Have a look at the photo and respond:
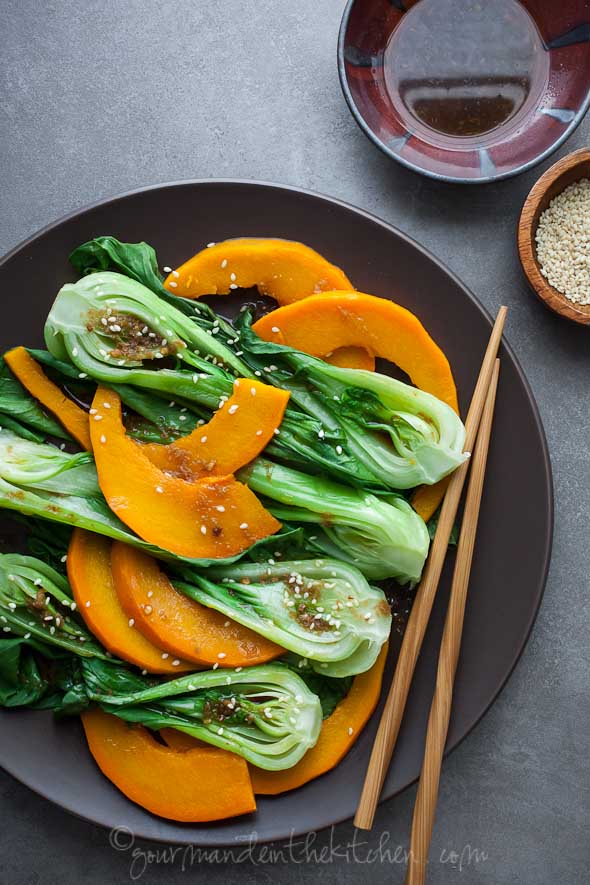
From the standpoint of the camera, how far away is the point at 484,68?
310 centimetres

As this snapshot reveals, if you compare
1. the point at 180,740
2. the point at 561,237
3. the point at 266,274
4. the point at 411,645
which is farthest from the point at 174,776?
the point at 561,237

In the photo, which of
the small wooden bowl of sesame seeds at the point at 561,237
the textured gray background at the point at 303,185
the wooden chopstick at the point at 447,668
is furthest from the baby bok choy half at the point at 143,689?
the small wooden bowl of sesame seeds at the point at 561,237

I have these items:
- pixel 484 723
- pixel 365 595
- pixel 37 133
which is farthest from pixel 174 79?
pixel 484 723

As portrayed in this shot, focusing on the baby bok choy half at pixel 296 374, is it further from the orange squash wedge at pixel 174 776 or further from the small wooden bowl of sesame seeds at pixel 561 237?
the orange squash wedge at pixel 174 776

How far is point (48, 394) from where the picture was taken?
283 centimetres

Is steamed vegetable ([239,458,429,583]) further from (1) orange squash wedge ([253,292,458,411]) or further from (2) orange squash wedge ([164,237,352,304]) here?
(2) orange squash wedge ([164,237,352,304])

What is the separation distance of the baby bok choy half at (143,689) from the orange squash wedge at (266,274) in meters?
1.14

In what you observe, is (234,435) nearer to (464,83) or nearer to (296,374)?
(296,374)

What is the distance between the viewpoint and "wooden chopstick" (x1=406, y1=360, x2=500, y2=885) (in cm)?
272

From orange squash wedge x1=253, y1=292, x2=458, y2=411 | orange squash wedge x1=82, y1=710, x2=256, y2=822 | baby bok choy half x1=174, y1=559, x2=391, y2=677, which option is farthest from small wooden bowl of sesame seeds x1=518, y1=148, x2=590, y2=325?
orange squash wedge x1=82, y1=710, x2=256, y2=822

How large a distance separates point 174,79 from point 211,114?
0.21 meters

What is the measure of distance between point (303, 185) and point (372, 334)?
762 millimetres

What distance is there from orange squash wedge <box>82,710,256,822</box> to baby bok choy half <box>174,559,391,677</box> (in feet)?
1.56

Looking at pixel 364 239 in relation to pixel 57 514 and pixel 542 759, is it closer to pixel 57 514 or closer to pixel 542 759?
pixel 57 514
